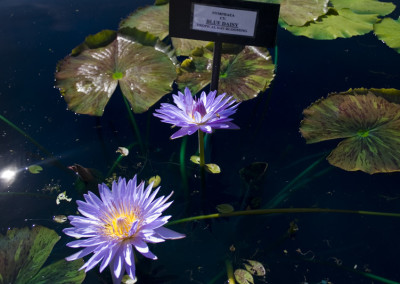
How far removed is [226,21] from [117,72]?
2.05 ft

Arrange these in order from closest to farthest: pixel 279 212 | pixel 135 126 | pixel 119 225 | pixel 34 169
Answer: pixel 119 225, pixel 279 212, pixel 34 169, pixel 135 126

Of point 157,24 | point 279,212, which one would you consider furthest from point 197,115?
point 157,24

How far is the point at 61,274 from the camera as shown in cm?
112

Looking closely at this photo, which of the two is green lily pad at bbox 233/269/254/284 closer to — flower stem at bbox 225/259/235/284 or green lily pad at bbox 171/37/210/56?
flower stem at bbox 225/259/235/284

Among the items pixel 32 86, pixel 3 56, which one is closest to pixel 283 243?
pixel 32 86

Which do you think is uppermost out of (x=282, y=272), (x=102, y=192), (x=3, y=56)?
(x=102, y=192)

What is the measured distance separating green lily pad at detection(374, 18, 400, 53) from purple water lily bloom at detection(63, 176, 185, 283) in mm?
1622

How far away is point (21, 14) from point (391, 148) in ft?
7.83

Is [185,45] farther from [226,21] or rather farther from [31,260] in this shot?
[31,260]

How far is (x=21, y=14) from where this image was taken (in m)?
2.45

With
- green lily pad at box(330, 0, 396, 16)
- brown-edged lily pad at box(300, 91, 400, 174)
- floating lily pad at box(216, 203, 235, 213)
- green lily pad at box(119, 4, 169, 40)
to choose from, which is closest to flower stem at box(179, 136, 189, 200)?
floating lily pad at box(216, 203, 235, 213)

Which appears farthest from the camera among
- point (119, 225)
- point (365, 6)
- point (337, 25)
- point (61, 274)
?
point (365, 6)

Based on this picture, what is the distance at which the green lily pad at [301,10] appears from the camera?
2057 mm

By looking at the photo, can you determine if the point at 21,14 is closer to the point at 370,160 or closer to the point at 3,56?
the point at 3,56
